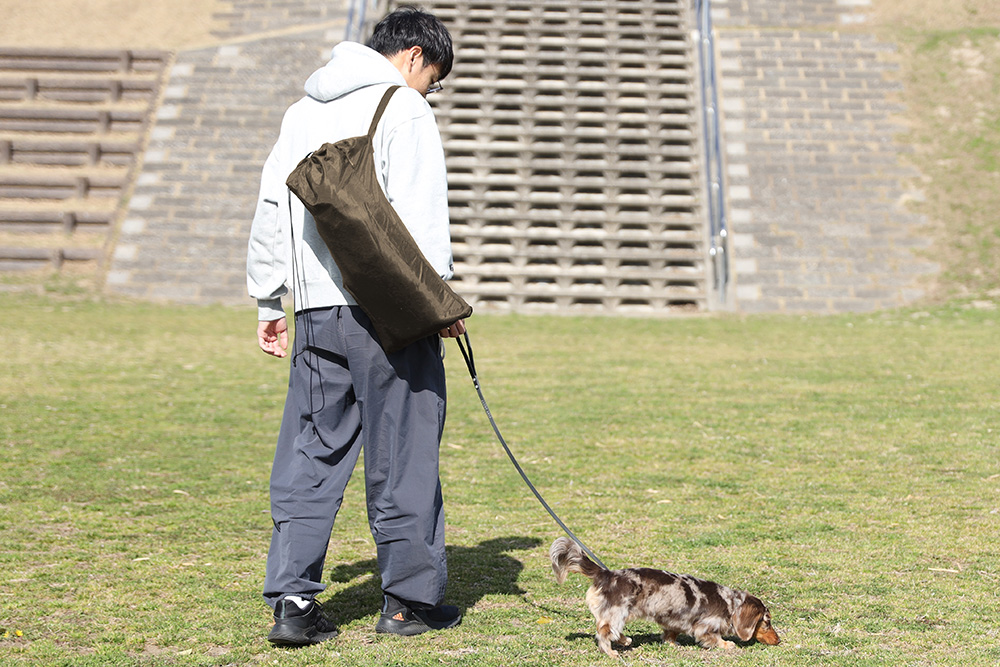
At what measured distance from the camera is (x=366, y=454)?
3.73m

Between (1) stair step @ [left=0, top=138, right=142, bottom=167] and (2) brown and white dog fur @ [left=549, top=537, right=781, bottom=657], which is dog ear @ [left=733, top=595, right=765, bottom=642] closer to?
(2) brown and white dog fur @ [left=549, top=537, right=781, bottom=657]

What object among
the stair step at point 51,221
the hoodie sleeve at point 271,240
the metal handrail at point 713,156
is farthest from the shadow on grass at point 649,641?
the stair step at point 51,221

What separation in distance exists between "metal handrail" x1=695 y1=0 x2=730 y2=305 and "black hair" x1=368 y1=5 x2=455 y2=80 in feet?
35.9

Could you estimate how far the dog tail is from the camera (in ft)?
11.3

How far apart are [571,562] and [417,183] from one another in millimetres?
1425

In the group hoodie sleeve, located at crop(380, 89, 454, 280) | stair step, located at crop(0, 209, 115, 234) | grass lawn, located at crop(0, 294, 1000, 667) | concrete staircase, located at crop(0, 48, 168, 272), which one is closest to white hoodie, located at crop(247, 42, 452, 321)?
hoodie sleeve, located at crop(380, 89, 454, 280)

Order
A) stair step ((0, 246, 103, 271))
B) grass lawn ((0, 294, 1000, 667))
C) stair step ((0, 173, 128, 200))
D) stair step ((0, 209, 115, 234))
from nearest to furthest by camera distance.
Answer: grass lawn ((0, 294, 1000, 667)) < stair step ((0, 246, 103, 271)) < stair step ((0, 209, 115, 234)) < stair step ((0, 173, 128, 200))

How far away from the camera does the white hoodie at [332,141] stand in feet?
11.8

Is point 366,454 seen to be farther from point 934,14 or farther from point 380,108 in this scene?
point 934,14

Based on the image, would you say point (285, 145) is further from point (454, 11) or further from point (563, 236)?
point (454, 11)

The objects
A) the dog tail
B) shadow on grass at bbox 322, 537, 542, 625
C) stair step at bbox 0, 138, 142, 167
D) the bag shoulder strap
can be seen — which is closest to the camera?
the dog tail

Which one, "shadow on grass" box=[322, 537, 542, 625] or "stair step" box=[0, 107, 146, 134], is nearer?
"shadow on grass" box=[322, 537, 542, 625]

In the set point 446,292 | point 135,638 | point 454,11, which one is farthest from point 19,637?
point 454,11

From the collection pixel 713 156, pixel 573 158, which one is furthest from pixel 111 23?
pixel 713 156
